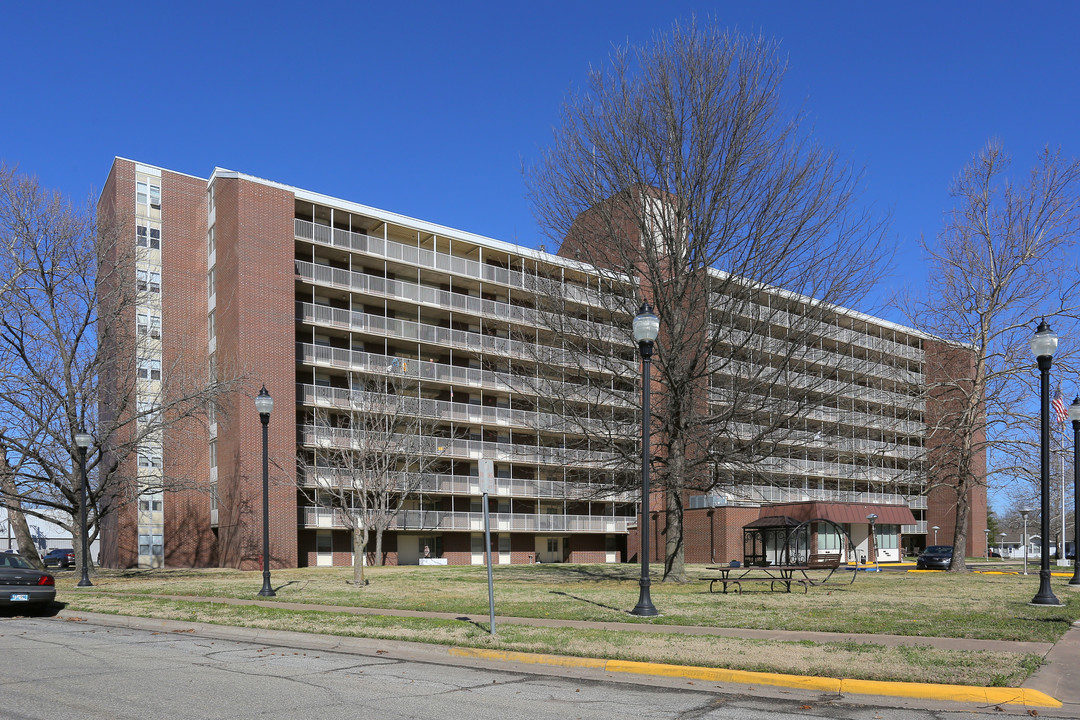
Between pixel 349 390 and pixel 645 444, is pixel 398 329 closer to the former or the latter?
pixel 349 390

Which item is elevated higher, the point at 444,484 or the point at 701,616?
the point at 701,616

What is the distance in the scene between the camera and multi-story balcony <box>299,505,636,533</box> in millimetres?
45812

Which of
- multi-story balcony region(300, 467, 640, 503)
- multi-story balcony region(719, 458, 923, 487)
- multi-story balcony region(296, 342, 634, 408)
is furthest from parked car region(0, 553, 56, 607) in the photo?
multi-story balcony region(296, 342, 634, 408)

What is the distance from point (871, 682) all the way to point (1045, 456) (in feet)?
33.9

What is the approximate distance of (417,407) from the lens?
156 ft

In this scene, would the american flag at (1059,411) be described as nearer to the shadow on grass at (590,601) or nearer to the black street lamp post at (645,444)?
the shadow on grass at (590,601)

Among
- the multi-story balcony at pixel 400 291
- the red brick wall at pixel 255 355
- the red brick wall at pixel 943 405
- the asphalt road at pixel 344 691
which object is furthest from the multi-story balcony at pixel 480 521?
the asphalt road at pixel 344 691

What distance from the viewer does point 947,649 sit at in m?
10.3

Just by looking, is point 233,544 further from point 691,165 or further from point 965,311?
point 965,311

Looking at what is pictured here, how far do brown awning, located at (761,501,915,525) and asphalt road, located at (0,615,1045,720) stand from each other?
133 ft

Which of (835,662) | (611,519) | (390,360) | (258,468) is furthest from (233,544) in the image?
(835,662)

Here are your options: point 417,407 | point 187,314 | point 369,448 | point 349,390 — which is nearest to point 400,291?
point 349,390

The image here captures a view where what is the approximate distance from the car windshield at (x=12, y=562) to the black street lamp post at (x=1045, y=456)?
803 inches

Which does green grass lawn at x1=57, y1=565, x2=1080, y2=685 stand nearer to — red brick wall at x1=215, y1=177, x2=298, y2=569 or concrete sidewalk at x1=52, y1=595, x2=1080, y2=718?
concrete sidewalk at x1=52, y1=595, x2=1080, y2=718
